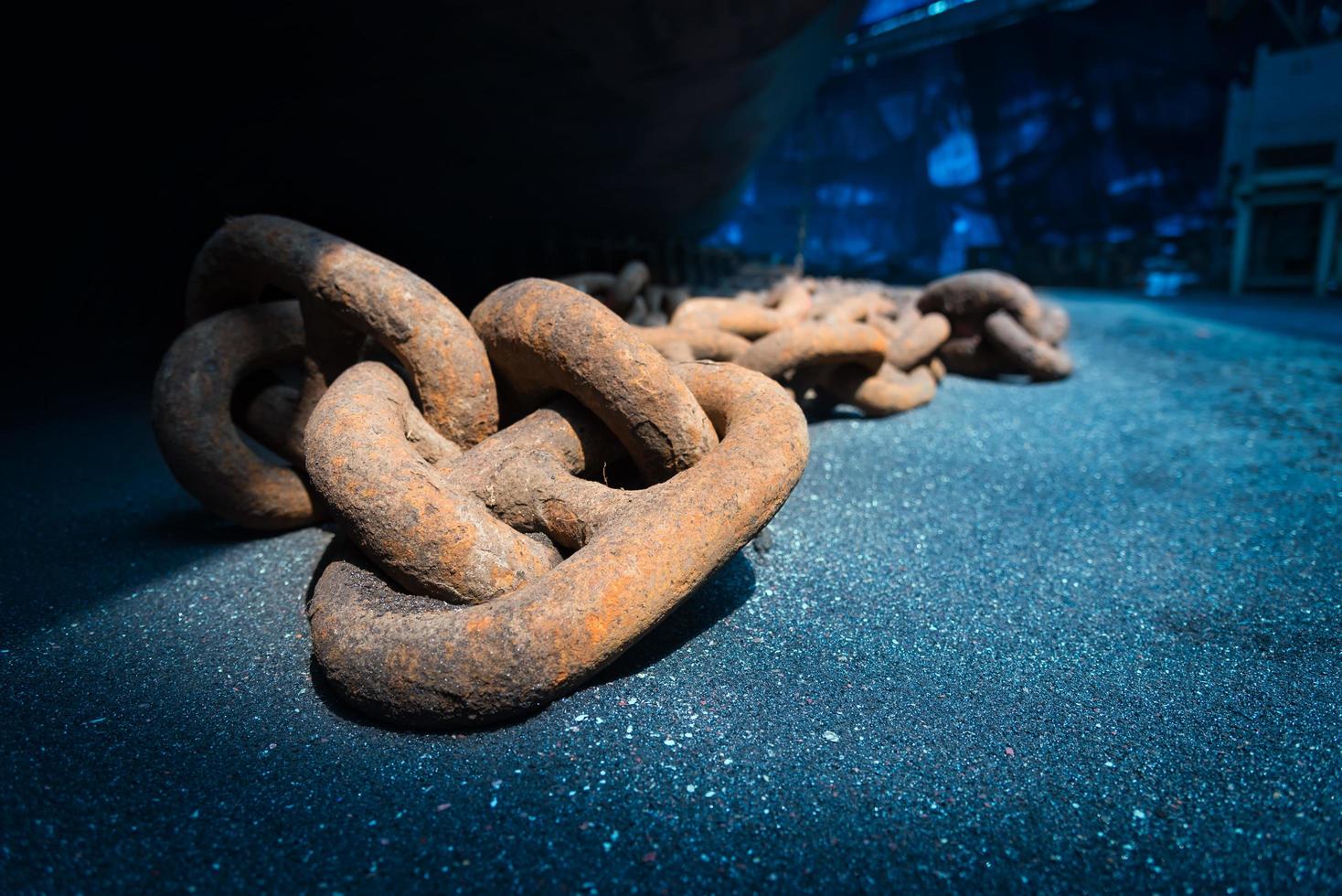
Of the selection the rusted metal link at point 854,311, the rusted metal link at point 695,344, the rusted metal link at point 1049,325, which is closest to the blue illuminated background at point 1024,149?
the rusted metal link at point 1049,325

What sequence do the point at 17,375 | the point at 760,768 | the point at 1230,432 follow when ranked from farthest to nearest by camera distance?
the point at 17,375
the point at 1230,432
the point at 760,768

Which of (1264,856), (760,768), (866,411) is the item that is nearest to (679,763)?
(760,768)

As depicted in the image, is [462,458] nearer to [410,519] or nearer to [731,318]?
[410,519]

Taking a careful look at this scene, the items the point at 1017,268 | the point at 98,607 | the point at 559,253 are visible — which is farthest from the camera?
the point at 1017,268

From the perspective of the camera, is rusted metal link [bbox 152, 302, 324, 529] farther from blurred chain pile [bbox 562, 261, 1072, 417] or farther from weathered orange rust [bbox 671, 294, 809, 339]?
weathered orange rust [bbox 671, 294, 809, 339]

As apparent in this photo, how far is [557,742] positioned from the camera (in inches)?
41.7

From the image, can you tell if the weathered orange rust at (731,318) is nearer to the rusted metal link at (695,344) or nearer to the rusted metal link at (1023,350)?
the rusted metal link at (695,344)

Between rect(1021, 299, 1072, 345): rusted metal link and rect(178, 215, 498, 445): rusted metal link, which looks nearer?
rect(178, 215, 498, 445): rusted metal link

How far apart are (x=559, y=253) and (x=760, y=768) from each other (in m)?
5.23

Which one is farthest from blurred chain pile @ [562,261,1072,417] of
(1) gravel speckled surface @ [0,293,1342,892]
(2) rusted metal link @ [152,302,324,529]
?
(2) rusted metal link @ [152,302,324,529]

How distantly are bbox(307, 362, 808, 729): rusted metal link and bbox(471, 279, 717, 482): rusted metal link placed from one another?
11cm

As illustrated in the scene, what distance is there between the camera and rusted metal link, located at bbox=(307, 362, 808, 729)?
1.05 m

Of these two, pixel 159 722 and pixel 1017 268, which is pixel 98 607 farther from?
pixel 1017 268

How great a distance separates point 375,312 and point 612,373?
0.54 m
